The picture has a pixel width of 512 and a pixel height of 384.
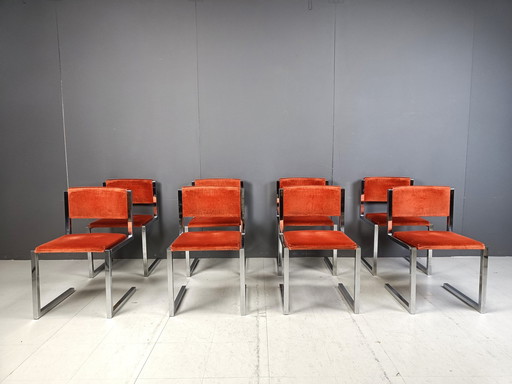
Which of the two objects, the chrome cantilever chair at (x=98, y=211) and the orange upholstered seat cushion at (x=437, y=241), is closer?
the orange upholstered seat cushion at (x=437, y=241)

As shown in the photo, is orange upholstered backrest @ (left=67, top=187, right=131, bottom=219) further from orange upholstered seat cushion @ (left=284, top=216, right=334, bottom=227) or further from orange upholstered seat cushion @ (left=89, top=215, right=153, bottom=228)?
orange upholstered seat cushion @ (left=284, top=216, right=334, bottom=227)

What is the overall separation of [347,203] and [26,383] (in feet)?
10.00

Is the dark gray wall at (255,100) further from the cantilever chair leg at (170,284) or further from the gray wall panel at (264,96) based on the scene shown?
the cantilever chair leg at (170,284)

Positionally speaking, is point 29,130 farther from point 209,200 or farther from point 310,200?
point 310,200

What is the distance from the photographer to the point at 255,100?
364 cm

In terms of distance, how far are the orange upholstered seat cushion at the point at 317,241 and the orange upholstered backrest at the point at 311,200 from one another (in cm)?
21

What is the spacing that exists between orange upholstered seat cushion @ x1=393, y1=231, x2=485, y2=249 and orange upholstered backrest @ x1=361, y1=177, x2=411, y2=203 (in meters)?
0.84

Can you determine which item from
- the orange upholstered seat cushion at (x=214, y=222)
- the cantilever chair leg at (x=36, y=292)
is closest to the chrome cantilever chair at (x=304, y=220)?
the orange upholstered seat cushion at (x=214, y=222)

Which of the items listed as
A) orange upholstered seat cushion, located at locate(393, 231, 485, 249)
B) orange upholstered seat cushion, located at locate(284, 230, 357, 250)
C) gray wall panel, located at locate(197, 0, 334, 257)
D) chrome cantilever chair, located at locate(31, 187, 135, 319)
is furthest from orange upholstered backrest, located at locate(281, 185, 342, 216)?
chrome cantilever chair, located at locate(31, 187, 135, 319)

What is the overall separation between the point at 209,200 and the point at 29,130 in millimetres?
2316

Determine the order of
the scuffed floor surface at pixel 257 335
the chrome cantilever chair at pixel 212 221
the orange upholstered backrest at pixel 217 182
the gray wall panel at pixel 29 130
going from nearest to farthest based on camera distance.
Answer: the scuffed floor surface at pixel 257 335 < the chrome cantilever chair at pixel 212 221 < the orange upholstered backrest at pixel 217 182 < the gray wall panel at pixel 29 130

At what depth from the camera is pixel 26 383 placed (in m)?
1.73

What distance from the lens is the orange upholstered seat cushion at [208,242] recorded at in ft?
7.93

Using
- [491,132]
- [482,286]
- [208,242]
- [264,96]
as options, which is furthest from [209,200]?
[491,132]
